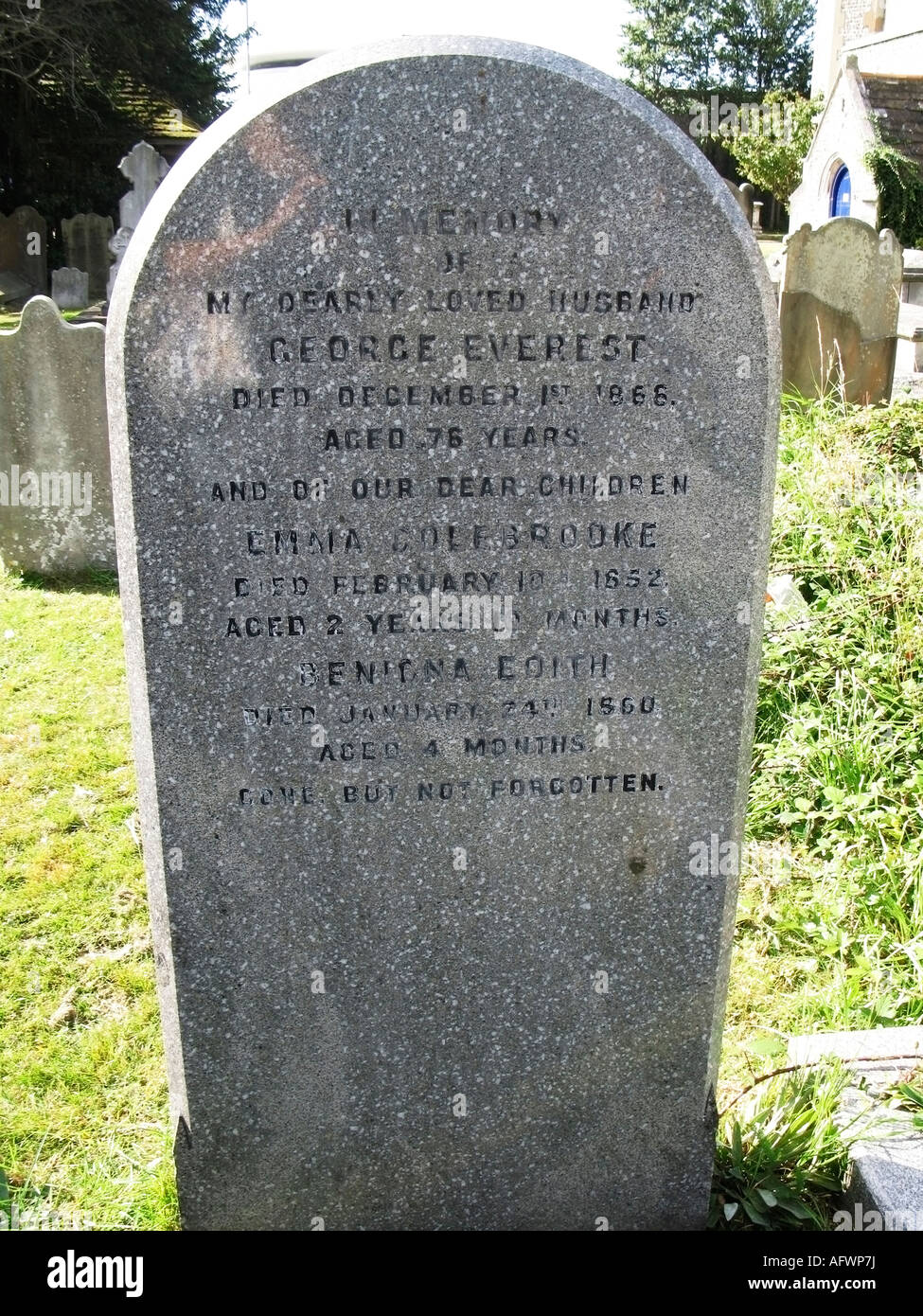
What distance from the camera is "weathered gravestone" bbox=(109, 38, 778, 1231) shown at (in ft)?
6.52

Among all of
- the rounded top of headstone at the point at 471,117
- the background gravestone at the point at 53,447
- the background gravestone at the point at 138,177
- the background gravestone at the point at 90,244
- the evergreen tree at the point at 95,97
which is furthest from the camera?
the evergreen tree at the point at 95,97

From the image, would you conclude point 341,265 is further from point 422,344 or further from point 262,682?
point 262,682

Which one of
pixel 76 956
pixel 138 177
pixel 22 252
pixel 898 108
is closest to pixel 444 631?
pixel 76 956

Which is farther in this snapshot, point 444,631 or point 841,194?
point 841,194

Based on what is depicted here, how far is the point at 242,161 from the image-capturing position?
1926mm

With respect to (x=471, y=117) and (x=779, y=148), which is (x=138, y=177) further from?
(x=779, y=148)

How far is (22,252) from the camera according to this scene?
2103 cm

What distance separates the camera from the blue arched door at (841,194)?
23.0m

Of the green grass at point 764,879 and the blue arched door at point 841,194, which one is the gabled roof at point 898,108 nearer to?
the blue arched door at point 841,194

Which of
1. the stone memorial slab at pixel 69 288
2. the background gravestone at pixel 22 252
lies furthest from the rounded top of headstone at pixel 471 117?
the background gravestone at pixel 22 252

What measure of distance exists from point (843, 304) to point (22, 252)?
1794cm

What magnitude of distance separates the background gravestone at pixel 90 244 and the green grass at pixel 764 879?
677 inches

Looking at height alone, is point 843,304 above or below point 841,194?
below

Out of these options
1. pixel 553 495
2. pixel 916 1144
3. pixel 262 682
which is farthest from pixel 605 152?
pixel 916 1144
